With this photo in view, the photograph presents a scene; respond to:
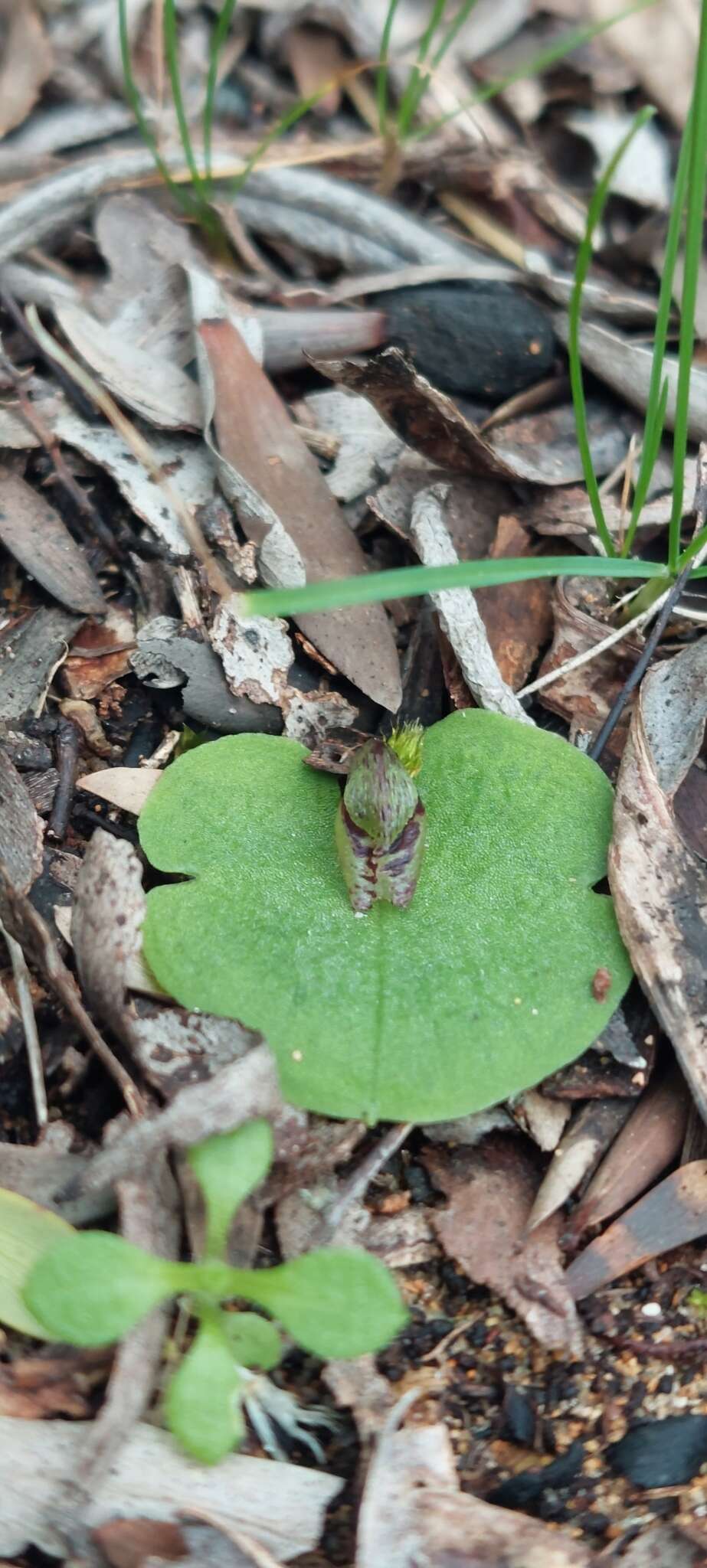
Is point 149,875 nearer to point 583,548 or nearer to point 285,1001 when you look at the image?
point 285,1001

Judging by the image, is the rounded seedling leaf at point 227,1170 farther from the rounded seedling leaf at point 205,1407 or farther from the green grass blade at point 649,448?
the green grass blade at point 649,448

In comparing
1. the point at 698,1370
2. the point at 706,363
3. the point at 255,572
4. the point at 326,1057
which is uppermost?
the point at 706,363

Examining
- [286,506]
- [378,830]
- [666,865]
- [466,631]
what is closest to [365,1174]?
[378,830]

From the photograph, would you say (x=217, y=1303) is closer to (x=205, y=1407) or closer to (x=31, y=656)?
(x=205, y=1407)

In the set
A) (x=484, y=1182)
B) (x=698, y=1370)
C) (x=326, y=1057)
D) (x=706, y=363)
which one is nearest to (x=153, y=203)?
(x=706, y=363)

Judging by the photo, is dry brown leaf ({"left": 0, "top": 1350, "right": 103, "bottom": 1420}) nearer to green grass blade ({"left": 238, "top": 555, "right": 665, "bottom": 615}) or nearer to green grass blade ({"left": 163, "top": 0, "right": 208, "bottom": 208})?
green grass blade ({"left": 238, "top": 555, "right": 665, "bottom": 615})
